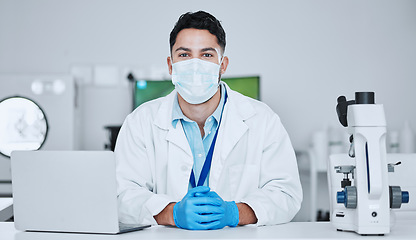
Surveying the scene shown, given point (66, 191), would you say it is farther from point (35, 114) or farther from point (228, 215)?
point (35, 114)

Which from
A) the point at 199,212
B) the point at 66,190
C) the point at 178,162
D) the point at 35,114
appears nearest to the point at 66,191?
the point at 66,190

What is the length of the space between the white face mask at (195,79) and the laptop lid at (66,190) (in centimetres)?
64

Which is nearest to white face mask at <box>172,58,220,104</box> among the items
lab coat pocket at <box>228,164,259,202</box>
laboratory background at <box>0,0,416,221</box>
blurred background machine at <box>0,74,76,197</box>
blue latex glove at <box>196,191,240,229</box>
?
lab coat pocket at <box>228,164,259,202</box>

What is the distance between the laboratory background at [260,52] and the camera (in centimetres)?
380

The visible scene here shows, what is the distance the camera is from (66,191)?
4.07 ft

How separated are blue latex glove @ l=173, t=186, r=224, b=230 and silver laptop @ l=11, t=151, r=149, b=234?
0.13 m

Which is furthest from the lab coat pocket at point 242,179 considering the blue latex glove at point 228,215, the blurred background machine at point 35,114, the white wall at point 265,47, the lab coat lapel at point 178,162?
the white wall at point 265,47

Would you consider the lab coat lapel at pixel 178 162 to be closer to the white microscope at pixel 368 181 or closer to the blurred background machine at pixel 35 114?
the white microscope at pixel 368 181

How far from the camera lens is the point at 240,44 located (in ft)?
12.6

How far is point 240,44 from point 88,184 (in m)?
2.76

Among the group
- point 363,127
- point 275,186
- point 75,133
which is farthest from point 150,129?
point 75,133

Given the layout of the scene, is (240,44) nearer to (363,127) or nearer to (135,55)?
(135,55)

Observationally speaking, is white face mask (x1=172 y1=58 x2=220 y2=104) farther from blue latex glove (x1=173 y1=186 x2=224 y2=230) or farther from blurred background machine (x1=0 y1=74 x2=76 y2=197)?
blurred background machine (x1=0 y1=74 x2=76 y2=197)

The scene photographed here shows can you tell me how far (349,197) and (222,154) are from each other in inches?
23.8
